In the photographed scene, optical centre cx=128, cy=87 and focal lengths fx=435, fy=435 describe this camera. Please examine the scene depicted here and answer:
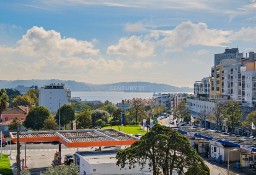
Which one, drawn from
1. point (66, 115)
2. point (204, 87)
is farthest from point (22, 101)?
point (204, 87)

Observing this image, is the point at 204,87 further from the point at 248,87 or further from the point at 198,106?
the point at 248,87

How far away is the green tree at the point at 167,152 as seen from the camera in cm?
3219

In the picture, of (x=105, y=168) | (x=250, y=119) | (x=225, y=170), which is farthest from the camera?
(x=250, y=119)

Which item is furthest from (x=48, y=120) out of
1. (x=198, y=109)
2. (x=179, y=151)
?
(x=179, y=151)

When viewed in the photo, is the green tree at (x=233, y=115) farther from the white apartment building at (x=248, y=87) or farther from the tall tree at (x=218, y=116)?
the white apartment building at (x=248, y=87)

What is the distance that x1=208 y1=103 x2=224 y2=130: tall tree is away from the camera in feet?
287

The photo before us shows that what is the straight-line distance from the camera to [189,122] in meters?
117

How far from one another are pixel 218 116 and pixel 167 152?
5721 centimetres

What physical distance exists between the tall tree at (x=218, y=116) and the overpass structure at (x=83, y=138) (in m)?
31.9

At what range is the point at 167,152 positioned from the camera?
1284 inches

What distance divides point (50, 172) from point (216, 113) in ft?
193

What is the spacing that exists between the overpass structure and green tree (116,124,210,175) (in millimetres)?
17075

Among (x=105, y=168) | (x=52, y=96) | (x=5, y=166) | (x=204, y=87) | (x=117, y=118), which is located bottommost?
(x=5, y=166)

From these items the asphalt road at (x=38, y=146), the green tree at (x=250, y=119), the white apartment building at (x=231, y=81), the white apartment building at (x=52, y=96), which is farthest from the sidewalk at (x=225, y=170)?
the white apartment building at (x=52, y=96)
